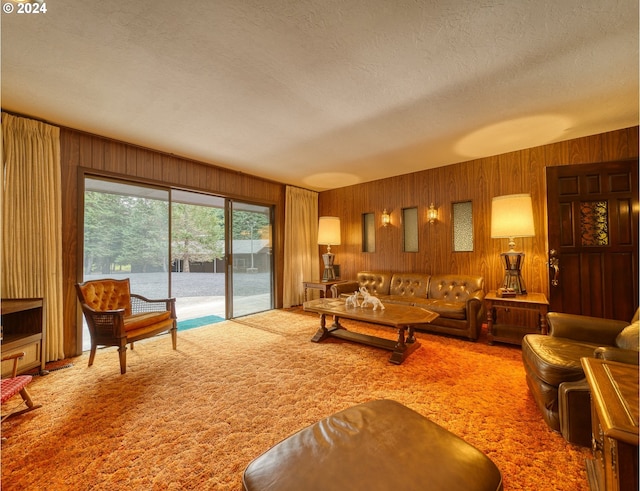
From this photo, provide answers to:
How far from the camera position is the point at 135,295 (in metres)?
3.13

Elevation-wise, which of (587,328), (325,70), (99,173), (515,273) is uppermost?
(325,70)

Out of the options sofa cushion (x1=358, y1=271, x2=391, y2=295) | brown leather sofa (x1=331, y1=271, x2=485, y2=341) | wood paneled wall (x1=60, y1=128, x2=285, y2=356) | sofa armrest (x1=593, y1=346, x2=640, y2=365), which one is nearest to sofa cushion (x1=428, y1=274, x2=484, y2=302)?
brown leather sofa (x1=331, y1=271, x2=485, y2=341)

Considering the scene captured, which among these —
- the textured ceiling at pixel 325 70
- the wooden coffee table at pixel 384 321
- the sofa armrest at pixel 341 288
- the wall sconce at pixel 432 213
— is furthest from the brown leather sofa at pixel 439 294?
the textured ceiling at pixel 325 70

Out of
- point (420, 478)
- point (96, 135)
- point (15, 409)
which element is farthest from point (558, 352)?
point (96, 135)

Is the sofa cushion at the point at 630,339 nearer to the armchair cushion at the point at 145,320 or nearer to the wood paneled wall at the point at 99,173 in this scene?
the armchair cushion at the point at 145,320

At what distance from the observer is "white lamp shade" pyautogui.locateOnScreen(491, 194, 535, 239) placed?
3.08 m

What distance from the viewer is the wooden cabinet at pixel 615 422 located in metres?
0.71

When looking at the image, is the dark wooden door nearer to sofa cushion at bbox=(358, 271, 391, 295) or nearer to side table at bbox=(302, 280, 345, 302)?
sofa cushion at bbox=(358, 271, 391, 295)

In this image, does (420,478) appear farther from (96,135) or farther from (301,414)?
(96,135)

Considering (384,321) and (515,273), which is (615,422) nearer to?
(384,321)

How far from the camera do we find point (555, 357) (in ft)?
5.55

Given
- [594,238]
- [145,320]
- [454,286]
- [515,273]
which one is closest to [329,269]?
[454,286]

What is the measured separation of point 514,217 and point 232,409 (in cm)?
350

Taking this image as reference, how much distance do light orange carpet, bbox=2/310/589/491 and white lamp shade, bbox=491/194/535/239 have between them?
1353 mm
